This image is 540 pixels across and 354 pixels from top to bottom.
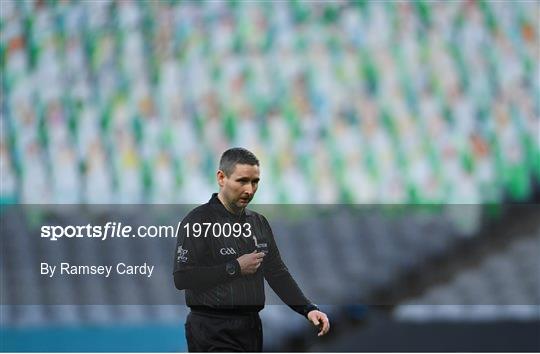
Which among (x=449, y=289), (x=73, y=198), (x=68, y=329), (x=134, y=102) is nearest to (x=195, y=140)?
(x=134, y=102)

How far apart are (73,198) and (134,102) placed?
0.40m

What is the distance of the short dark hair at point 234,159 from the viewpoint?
3.22 meters

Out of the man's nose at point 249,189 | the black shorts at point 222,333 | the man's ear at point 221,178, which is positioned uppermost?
the man's ear at point 221,178

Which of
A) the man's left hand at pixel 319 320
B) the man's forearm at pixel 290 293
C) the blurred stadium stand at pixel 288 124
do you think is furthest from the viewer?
the blurred stadium stand at pixel 288 124

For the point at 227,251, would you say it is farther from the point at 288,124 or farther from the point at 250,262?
the point at 288,124

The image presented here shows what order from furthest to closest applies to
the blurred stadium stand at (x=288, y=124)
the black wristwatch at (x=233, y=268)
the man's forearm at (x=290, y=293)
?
the blurred stadium stand at (x=288, y=124), the black wristwatch at (x=233, y=268), the man's forearm at (x=290, y=293)

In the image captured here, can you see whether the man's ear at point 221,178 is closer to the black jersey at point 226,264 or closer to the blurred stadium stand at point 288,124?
the black jersey at point 226,264

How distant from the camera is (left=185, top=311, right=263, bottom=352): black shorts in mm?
2941

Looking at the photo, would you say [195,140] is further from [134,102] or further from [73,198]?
[73,198]

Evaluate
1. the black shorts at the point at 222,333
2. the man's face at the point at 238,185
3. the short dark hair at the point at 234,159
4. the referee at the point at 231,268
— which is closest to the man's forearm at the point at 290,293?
the referee at the point at 231,268

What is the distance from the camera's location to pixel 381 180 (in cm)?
360

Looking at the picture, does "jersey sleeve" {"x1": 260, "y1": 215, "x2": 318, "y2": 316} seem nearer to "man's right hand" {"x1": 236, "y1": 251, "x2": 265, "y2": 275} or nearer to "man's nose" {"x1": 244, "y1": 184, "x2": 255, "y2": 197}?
"man's right hand" {"x1": 236, "y1": 251, "x2": 265, "y2": 275}

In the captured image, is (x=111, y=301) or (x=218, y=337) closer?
(x=218, y=337)

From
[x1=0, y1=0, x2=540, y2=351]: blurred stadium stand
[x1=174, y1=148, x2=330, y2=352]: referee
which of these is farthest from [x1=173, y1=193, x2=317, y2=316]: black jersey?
[x1=0, y1=0, x2=540, y2=351]: blurred stadium stand
